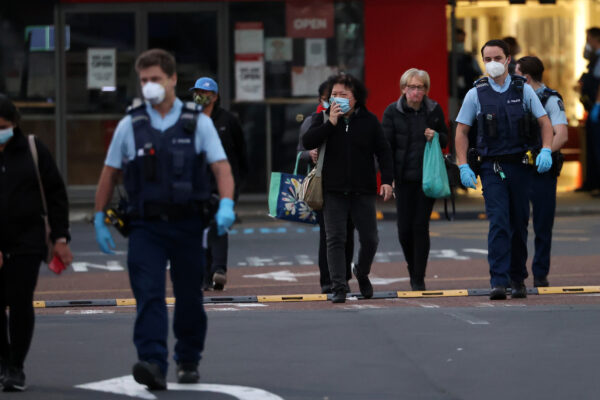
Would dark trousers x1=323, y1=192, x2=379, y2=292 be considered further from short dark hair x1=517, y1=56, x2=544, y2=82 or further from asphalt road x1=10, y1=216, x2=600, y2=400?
short dark hair x1=517, y1=56, x2=544, y2=82

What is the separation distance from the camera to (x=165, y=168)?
7352 millimetres

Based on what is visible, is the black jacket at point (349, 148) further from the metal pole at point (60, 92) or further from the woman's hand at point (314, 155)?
the metal pole at point (60, 92)

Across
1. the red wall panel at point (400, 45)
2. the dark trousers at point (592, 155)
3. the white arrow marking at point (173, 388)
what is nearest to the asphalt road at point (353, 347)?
the white arrow marking at point (173, 388)

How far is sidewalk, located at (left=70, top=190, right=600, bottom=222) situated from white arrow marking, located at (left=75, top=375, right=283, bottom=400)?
37.2ft

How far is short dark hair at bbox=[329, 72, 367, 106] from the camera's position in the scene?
1086 centimetres

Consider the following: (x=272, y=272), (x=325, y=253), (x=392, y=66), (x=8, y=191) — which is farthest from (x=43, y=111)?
(x=8, y=191)

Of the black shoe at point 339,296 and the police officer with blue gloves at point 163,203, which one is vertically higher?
the police officer with blue gloves at point 163,203

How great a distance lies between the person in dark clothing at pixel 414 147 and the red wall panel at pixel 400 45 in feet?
32.9

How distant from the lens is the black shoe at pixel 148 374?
23.8 feet

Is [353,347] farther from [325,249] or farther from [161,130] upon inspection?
[325,249]

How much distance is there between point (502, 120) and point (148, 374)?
440cm

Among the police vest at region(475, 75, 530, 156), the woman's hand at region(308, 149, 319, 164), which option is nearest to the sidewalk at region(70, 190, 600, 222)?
the woman's hand at region(308, 149, 319, 164)

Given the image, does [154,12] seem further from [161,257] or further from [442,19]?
[161,257]

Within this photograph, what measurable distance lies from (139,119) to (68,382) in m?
1.48
